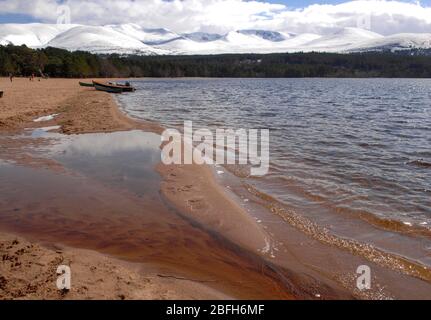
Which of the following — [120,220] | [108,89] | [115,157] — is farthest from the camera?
[108,89]

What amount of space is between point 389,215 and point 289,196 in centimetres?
263

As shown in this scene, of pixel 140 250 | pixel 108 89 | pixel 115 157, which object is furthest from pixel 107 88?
pixel 140 250

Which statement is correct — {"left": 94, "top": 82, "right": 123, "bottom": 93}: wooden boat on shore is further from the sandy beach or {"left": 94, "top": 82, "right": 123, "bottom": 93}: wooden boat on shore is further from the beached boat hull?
the sandy beach

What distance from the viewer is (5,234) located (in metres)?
7.86

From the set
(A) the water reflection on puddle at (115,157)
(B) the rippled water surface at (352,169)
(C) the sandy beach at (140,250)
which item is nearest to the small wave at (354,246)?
(B) the rippled water surface at (352,169)

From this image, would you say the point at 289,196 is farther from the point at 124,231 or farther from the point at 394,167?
the point at 394,167

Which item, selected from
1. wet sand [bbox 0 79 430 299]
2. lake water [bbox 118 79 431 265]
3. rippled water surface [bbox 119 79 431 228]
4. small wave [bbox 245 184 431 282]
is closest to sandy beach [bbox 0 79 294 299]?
wet sand [bbox 0 79 430 299]

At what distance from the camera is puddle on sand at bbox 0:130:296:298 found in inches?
272

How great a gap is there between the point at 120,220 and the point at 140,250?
160 cm

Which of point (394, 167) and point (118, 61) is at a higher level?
point (118, 61)

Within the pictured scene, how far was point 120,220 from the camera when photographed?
8914 mm

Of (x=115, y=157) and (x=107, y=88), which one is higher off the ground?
(x=107, y=88)

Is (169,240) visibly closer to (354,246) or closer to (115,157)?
(354,246)
